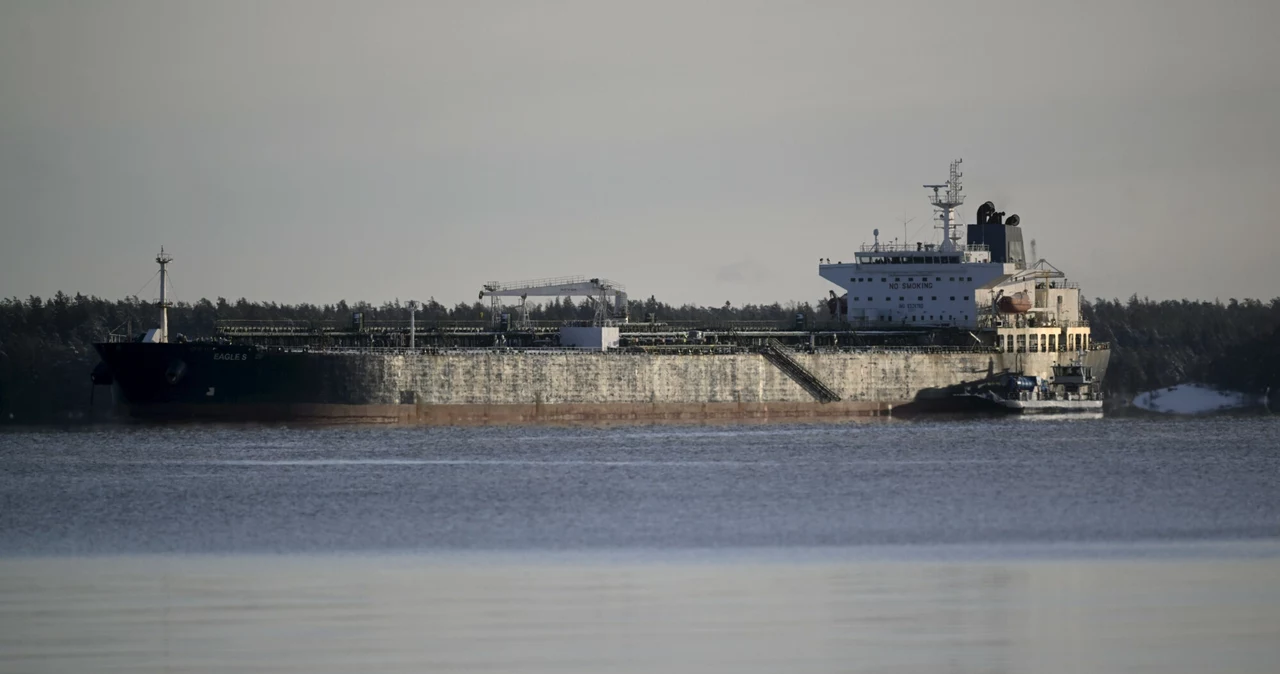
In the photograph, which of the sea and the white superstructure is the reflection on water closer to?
the sea

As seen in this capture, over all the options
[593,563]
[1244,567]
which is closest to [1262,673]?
[1244,567]

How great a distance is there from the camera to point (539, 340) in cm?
6475

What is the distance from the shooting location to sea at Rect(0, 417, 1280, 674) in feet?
53.6

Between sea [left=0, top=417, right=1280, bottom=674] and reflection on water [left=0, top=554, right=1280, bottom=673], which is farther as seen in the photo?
sea [left=0, top=417, right=1280, bottom=674]

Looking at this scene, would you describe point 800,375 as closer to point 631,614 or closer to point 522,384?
point 522,384

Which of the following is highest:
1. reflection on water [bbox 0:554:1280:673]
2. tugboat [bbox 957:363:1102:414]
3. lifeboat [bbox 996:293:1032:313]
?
lifeboat [bbox 996:293:1032:313]

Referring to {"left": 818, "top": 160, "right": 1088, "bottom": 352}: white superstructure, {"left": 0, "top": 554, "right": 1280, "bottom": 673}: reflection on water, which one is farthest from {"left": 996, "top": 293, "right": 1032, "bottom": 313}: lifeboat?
{"left": 0, "top": 554, "right": 1280, "bottom": 673}: reflection on water

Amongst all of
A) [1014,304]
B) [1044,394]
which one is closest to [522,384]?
[1014,304]

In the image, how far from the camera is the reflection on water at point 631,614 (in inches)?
626

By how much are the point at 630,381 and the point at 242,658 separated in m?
43.4

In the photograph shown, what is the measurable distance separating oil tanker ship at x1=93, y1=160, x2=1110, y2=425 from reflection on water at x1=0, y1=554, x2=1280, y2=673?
100 feet

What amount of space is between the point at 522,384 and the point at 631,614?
39238 millimetres

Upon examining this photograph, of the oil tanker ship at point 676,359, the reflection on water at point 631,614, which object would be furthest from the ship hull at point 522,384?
the reflection on water at point 631,614

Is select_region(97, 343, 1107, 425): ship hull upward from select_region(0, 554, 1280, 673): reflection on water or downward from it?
upward
